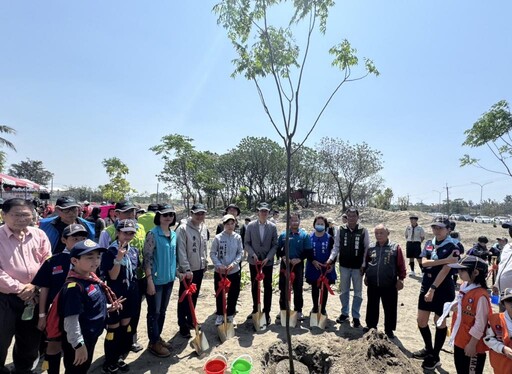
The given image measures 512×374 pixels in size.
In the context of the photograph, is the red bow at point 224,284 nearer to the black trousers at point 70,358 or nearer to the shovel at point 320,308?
the shovel at point 320,308

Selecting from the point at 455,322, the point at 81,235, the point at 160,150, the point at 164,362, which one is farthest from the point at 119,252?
the point at 160,150

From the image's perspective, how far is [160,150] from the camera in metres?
23.4

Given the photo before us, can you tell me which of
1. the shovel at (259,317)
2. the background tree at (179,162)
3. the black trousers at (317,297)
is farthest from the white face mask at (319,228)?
the background tree at (179,162)

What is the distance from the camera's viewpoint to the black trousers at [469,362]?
2.98 meters

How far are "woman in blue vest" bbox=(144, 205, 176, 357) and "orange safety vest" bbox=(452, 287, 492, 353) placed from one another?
Answer: 11.6 feet

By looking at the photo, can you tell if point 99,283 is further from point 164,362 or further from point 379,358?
point 379,358

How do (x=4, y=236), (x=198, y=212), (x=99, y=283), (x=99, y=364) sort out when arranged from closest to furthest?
1. (x=99, y=283)
2. (x=4, y=236)
3. (x=99, y=364)
4. (x=198, y=212)

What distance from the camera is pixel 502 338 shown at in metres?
2.65

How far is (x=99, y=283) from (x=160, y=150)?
856 inches

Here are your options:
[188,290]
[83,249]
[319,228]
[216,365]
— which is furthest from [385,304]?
[83,249]

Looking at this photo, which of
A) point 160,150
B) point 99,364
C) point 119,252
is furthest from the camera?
A: point 160,150

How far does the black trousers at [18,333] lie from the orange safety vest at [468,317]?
4.58m

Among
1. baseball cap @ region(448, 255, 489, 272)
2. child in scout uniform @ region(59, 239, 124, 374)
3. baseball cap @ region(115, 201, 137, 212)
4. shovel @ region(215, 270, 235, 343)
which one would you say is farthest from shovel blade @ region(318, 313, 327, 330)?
baseball cap @ region(115, 201, 137, 212)

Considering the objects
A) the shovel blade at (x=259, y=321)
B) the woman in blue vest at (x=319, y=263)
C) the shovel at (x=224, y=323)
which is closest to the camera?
the shovel at (x=224, y=323)
